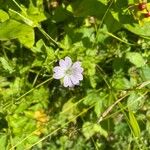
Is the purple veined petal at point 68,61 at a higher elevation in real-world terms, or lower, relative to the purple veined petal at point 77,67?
higher

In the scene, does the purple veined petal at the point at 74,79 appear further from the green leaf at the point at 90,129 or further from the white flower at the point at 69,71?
the green leaf at the point at 90,129

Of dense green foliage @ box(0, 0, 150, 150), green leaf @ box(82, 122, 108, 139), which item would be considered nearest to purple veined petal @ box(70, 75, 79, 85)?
dense green foliage @ box(0, 0, 150, 150)

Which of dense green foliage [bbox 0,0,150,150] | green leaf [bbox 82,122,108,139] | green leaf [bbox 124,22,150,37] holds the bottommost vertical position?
green leaf [bbox 82,122,108,139]

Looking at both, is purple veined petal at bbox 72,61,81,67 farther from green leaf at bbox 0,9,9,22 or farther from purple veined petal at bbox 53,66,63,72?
green leaf at bbox 0,9,9,22

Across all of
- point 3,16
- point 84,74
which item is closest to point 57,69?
point 84,74

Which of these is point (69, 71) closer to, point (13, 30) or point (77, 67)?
point (77, 67)

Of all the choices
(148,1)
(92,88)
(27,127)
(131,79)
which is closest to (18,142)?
(27,127)

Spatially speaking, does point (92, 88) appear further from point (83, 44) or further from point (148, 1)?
point (148, 1)

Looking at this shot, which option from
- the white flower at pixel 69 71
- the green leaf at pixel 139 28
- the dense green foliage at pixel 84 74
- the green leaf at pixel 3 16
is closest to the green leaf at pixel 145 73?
the dense green foliage at pixel 84 74
